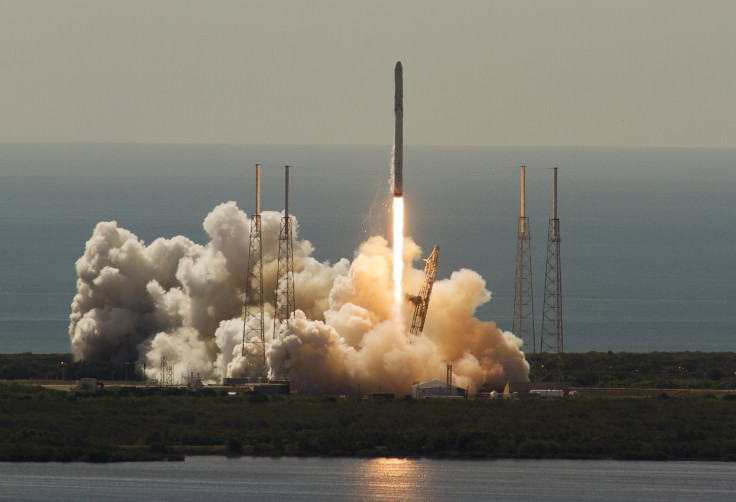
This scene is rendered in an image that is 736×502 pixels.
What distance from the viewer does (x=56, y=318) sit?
143250mm

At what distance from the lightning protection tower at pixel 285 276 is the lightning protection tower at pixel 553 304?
Result: 11963mm

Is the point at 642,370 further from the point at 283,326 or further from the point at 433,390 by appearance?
the point at 283,326

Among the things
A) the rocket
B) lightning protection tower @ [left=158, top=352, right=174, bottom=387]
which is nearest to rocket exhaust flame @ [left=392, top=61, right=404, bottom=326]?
the rocket

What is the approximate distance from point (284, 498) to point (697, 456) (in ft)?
60.8

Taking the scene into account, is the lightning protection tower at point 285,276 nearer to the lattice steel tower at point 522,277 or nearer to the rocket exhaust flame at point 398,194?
the rocket exhaust flame at point 398,194

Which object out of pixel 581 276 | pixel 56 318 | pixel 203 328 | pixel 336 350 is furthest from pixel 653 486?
pixel 581 276

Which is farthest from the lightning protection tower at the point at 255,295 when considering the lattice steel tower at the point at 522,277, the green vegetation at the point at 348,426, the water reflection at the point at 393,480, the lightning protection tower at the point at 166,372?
the water reflection at the point at 393,480

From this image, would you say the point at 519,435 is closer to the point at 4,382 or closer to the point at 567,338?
the point at 4,382

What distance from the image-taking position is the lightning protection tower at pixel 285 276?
293 feet

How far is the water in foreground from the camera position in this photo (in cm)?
6800

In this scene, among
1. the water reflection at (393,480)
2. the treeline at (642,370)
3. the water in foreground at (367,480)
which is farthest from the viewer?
the treeline at (642,370)

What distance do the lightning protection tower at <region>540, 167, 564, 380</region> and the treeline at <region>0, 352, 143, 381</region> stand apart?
2096 centimetres

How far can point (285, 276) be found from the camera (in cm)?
9338

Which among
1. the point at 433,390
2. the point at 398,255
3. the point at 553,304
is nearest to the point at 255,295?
the point at 398,255
